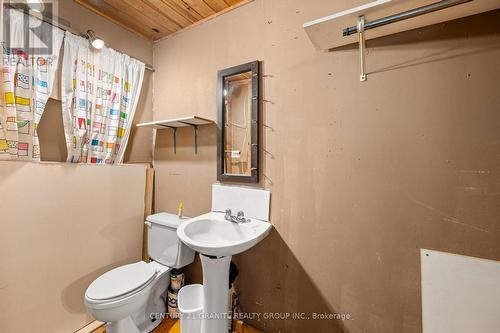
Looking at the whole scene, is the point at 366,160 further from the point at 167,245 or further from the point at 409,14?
the point at 167,245

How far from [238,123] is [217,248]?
90 cm

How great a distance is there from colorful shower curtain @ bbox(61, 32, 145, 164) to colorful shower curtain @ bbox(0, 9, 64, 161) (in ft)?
0.30

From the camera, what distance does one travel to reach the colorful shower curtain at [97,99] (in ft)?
4.90

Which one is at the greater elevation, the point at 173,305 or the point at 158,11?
the point at 158,11

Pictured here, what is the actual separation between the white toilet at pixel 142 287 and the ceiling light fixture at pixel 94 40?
4.40 ft

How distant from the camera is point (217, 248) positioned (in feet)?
3.35

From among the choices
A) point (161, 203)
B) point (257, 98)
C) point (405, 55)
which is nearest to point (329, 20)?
point (405, 55)

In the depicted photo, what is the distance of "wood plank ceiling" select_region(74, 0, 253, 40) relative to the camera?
61.4 inches

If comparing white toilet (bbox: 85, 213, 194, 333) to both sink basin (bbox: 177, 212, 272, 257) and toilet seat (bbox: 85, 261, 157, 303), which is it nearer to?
toilet seat (bbox: 85, 261, 157, 303)

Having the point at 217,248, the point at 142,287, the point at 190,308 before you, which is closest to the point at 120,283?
the point at 142,287

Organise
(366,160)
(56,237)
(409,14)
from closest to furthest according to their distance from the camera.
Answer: (409,14), (366,160), (56,237)

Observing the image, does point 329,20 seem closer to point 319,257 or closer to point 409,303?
point 319,257

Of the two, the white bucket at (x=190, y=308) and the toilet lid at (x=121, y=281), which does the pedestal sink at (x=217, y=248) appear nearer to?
the white bucket at (x=190, y=308)

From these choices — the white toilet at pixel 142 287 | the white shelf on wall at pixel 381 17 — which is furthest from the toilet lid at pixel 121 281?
the white shelf on wall at pixel 381 17
